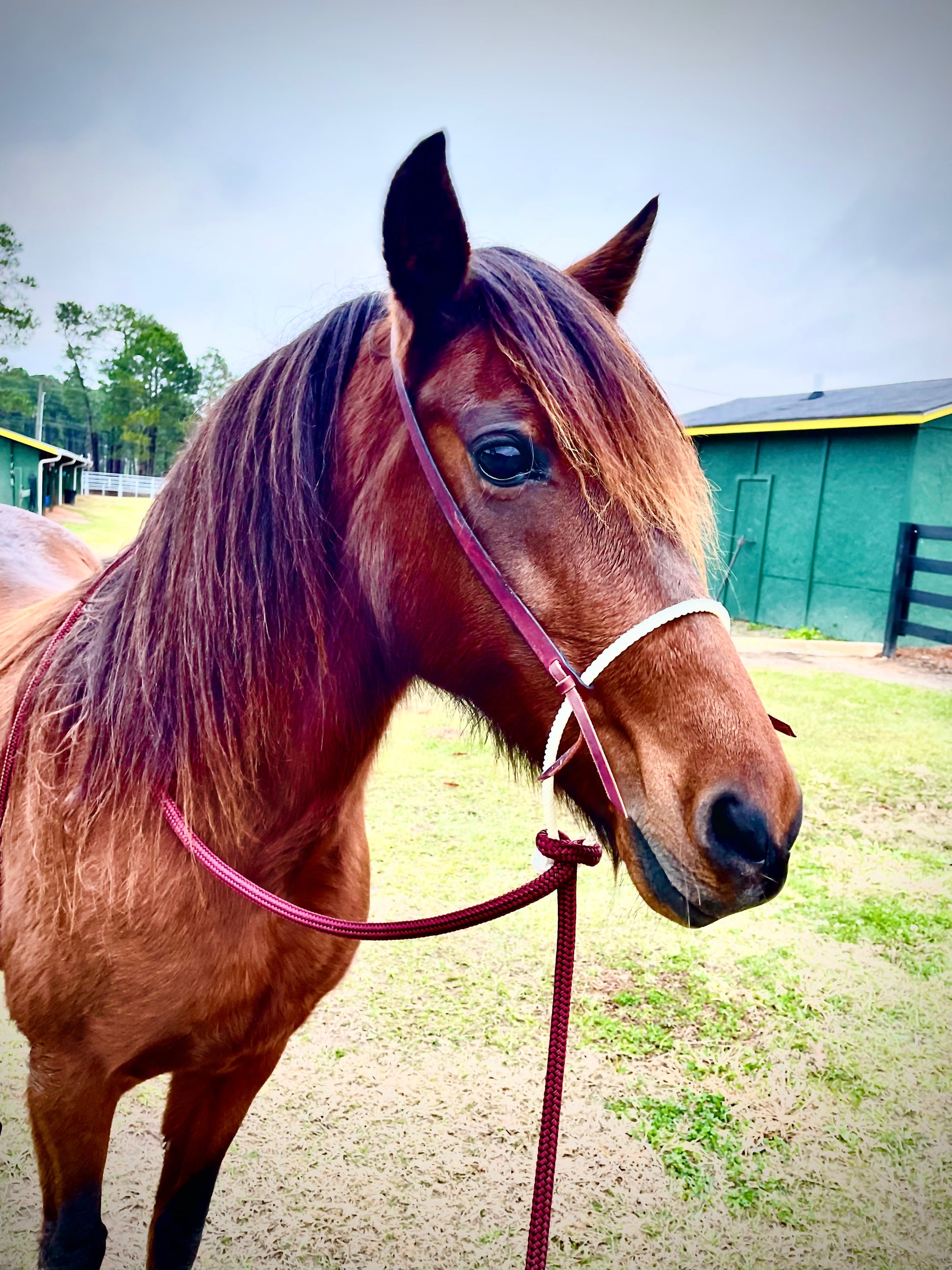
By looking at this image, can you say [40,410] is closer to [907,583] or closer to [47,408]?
[47,408]

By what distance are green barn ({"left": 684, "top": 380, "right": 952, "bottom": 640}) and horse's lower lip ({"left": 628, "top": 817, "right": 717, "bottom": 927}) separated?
36.3 ft

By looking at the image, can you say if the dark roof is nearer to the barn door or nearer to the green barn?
the green barn

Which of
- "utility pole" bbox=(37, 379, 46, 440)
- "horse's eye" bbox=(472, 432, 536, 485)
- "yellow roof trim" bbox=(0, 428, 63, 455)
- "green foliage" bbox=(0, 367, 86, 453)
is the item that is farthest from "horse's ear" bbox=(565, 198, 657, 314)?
"utility pole" bbox=(37, 379, 46, 440)

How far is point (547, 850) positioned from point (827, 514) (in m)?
13.9

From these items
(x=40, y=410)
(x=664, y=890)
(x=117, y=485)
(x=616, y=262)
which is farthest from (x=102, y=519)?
(x=664, y=890)

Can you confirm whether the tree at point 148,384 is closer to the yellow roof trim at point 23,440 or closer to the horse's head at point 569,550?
the yellow roof trim at point 23,440

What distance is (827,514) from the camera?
523 inches

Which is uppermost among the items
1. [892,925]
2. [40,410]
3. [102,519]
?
[40,410]

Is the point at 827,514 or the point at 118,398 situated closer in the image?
the point at 827,514

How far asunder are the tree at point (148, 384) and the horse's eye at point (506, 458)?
36.0 meters

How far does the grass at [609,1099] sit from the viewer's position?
2.14 metres

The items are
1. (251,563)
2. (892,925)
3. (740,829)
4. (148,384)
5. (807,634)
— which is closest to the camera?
(740,829)

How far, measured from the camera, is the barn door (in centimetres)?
1452

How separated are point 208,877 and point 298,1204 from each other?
1.51m
